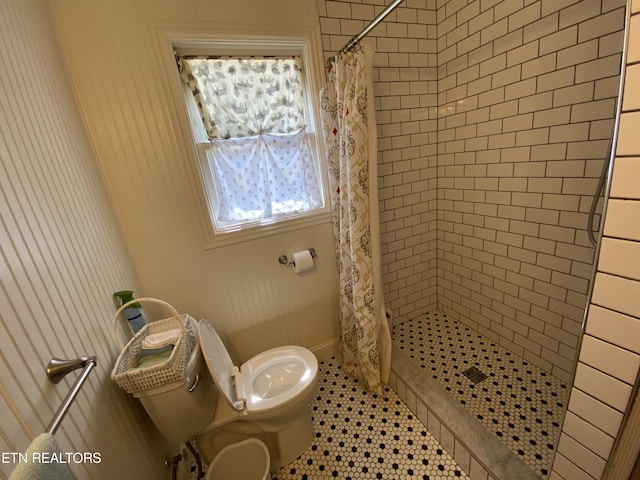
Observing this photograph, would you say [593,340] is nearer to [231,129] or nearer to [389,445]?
[389,445]

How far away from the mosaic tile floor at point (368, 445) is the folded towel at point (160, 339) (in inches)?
34.0

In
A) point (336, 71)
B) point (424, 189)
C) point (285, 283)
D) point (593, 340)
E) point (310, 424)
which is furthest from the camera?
point (424, 189)

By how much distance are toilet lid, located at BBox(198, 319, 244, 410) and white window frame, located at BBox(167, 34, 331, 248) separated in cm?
49

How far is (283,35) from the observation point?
144cm

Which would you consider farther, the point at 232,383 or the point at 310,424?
the point at 310,424

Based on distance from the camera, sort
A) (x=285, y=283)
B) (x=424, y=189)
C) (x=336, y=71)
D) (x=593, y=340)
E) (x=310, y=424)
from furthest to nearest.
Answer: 1. (x=424, y=189)
2. (x=285, y=283)
3. (x=310, y=424)
4. (x=336, y=71)
5. (x=593, y=340)

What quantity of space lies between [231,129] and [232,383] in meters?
1.39

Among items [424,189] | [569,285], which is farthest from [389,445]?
[424,189]

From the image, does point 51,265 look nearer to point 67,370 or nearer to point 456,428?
point 67,370

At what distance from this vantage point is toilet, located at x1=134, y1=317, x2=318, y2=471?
3.43 ft

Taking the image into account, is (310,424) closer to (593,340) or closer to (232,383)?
(232,383)

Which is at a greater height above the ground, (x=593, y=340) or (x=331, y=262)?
(x=593, y=340)

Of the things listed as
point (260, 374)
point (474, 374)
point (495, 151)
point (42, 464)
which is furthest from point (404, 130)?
point (42, 464)

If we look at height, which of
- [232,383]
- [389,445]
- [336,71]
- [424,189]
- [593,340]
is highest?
[336,71]
